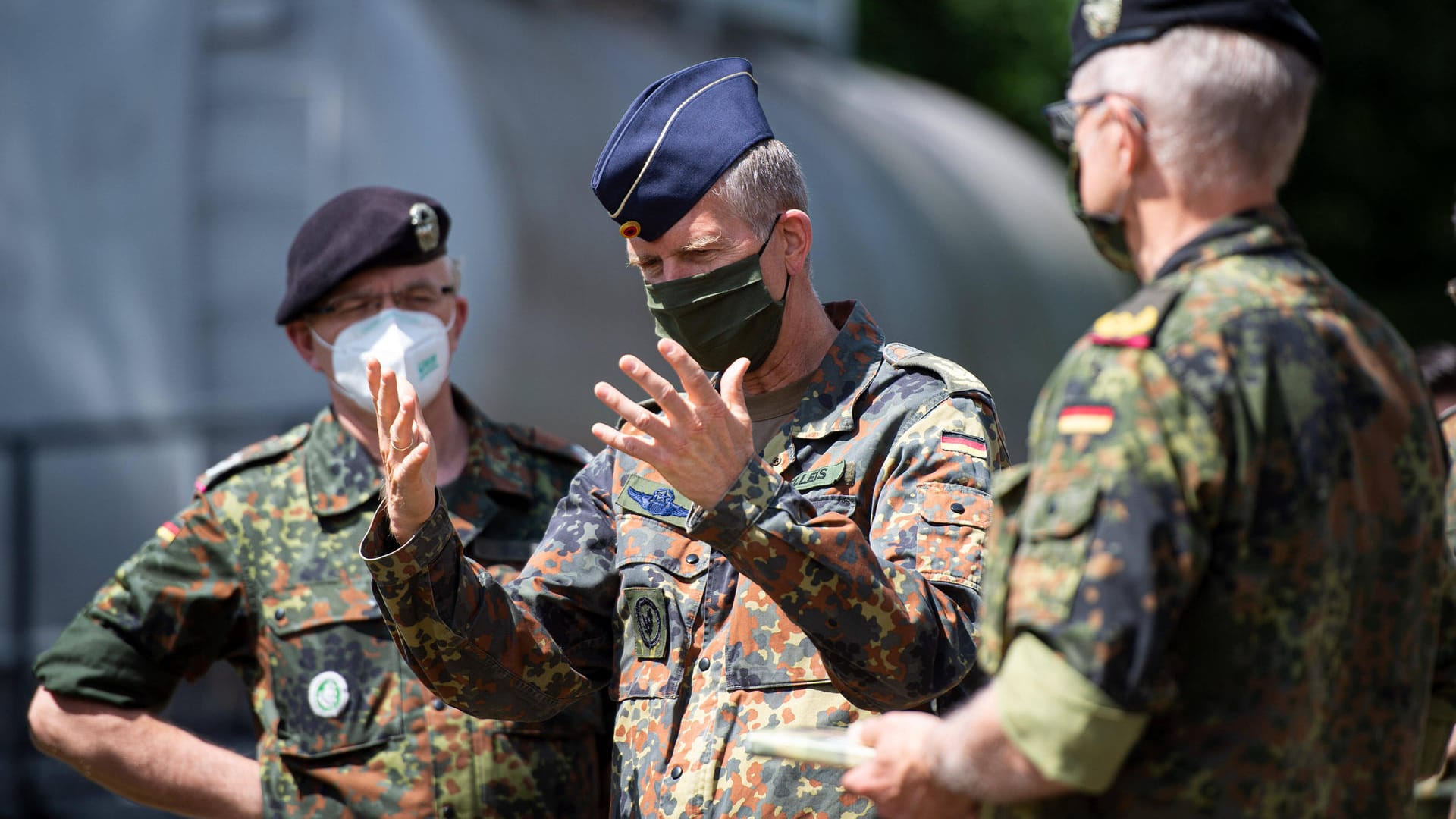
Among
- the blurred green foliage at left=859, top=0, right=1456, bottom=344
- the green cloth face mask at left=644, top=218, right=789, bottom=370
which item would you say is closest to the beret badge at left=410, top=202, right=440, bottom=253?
the green cloth face mask at left=644, top=218, right=789, bottom=370

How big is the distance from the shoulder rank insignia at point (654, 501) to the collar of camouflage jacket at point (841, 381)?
0.22 meters

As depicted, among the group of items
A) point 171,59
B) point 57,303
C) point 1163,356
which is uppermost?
point 1163,356

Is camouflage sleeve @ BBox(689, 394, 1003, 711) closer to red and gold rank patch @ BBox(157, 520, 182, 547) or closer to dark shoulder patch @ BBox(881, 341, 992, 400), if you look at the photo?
dark shoulder patch @ BBox(881, 341, 992, 400)

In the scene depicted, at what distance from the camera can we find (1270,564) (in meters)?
1.77

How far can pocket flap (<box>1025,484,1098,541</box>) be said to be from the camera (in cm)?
174

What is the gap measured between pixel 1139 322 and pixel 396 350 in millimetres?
1874

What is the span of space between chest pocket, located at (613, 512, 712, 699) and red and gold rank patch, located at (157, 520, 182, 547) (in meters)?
1.15

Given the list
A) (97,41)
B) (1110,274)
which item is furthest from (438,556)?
(1110,274)

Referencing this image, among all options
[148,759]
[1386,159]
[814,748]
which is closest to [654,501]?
[814,748]

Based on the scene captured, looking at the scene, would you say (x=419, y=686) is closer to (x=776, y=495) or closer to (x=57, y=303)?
(x=776, y=495)

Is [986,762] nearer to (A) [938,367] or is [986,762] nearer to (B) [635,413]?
(B) [635,413]

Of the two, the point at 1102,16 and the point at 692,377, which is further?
the point at 692,377

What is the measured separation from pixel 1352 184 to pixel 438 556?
13371 mm

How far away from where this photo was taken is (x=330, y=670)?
327cm
